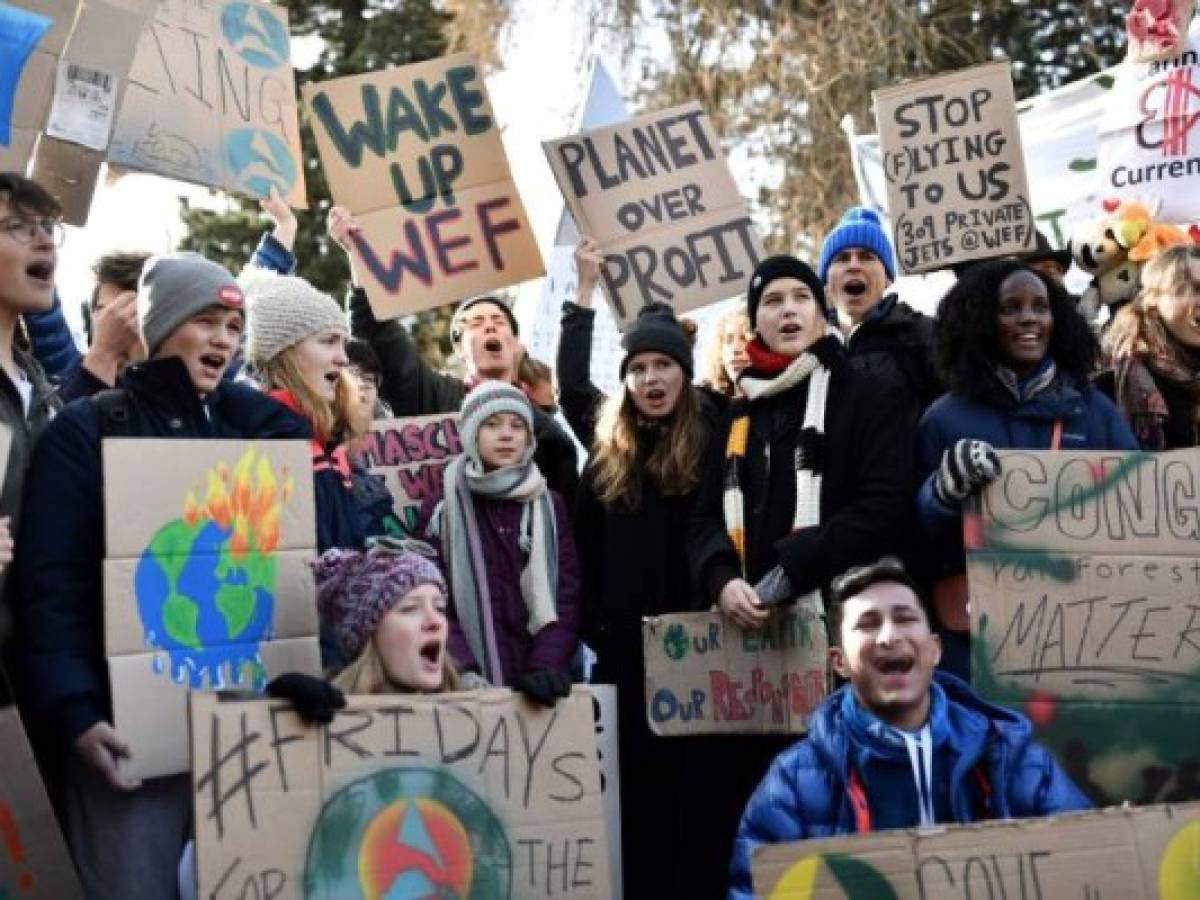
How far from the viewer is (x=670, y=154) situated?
7668mm

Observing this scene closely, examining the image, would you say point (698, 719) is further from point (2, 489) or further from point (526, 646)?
point (2, 489)

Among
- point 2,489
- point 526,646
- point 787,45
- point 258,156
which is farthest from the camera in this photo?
point 787,45

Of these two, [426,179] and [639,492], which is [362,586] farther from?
[426,179]

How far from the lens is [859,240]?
22.0 ft

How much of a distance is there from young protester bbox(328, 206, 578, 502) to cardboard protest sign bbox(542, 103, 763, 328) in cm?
39

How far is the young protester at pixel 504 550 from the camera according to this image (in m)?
6.21

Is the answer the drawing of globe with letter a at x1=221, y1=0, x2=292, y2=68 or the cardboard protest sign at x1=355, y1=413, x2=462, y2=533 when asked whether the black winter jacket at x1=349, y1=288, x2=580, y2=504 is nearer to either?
the cardboard protest sign at x1=355, y1=413, x2=462, y2=533

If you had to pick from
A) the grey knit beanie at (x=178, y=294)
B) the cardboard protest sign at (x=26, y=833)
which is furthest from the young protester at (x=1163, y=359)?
the cardboard protest sign at (x=26, y=833)

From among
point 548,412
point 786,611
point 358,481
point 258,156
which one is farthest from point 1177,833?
point 258,156

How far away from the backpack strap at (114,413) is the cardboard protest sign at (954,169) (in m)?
2.84

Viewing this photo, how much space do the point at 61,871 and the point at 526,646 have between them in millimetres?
1708

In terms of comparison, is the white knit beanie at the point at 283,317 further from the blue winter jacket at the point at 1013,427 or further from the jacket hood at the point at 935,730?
the jacket hood at the point at 935,730

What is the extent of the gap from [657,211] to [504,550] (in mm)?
1684

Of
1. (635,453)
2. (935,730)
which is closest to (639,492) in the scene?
(635,453)
